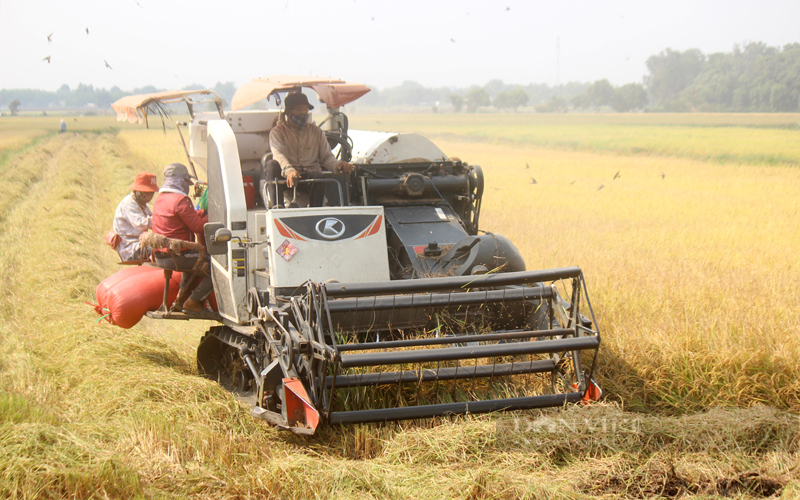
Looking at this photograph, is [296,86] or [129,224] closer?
[296,86]

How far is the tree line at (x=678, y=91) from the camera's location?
6381 cm

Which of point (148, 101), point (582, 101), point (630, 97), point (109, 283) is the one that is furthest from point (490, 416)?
point (582, 101)

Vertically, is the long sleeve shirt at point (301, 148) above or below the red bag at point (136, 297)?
above

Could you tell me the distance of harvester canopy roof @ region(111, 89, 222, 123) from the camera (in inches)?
251

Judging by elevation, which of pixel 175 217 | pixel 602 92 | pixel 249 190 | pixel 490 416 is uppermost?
pixel 602 92

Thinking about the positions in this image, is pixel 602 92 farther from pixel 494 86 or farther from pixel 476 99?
pixel 494 86

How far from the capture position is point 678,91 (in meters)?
97.7

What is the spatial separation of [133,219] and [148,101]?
46.2 inches

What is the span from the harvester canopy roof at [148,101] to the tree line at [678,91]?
34162mm

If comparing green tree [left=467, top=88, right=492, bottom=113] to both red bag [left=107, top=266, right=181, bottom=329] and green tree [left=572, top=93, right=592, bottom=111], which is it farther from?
red bag [left=107, top=266, right=181, bottom=329]

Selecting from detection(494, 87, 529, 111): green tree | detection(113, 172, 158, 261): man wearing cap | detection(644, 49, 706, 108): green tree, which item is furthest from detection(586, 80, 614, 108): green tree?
detection(113, 172, 158, 261): man wearing cap

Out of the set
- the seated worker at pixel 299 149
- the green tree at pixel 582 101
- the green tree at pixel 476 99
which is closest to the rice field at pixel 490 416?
the seated worker at pixel 299 149

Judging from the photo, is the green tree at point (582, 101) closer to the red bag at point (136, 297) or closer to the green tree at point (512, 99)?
the green tree at point (512, 99)

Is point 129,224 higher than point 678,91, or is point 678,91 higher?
point 678,91
